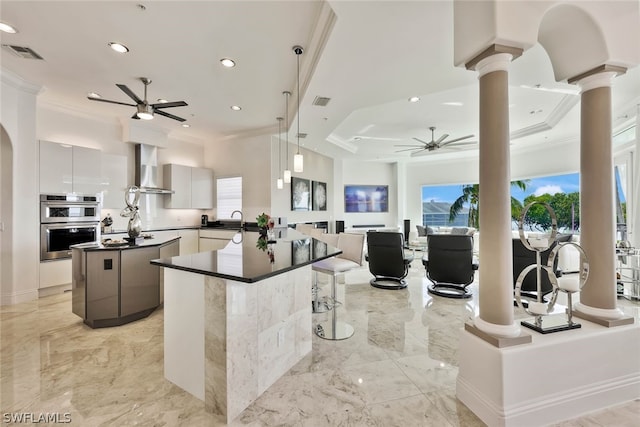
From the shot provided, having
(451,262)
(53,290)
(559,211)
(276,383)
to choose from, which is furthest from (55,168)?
(559,211)

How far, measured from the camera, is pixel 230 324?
1.64m

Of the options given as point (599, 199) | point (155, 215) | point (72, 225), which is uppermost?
point (599, 199)

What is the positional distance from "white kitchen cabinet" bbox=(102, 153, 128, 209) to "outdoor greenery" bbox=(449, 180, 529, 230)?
883 centimetres

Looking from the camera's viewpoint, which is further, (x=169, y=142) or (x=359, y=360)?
(x=169, y=142)

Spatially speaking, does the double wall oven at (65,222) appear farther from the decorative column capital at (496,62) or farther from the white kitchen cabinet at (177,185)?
the decorative column capital at (496,62)

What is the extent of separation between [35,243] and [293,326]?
14.3 feet

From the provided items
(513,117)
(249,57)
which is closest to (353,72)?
(249,57)

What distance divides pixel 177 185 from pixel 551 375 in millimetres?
6623

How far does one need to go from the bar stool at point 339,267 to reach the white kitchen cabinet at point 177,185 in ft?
13.6

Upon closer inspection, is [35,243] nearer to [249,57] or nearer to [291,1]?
[249,57]

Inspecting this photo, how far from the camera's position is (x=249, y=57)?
10.7ft

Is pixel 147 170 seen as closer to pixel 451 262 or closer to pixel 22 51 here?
pixel 22 51

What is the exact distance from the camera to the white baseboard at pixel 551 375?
5.30 ft

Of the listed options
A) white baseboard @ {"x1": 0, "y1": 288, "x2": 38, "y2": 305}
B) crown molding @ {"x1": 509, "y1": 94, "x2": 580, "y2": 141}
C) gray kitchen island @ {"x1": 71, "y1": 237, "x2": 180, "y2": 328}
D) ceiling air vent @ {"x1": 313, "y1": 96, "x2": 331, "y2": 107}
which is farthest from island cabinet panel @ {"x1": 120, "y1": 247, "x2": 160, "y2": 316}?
crown molding @ {"x1": 509, "y1": 94, "x2": 580, "y2": 141}
